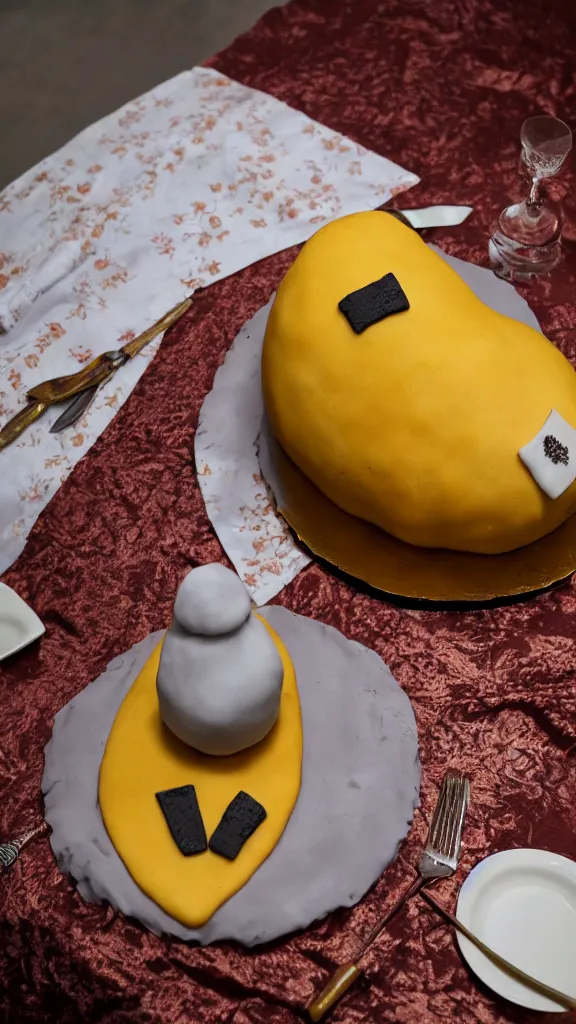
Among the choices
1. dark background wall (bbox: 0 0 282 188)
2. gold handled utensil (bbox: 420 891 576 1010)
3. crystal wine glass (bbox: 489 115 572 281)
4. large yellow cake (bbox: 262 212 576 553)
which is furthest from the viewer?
dark background wall (bbox: 0 0 282 188)

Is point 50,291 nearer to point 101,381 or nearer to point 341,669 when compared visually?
point 101,381

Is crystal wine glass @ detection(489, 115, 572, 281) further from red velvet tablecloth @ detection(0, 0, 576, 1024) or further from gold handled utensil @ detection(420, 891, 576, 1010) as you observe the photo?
gold handled utensil @ detection(420, 891, 576, 1010)

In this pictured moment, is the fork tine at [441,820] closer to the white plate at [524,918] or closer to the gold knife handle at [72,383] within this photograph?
the white plate at [524,918]

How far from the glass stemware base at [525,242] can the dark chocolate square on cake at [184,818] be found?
1.09 meters

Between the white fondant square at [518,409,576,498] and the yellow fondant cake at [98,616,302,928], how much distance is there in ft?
1.40

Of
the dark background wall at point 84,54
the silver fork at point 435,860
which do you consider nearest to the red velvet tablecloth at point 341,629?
the silver fork at point 435,860

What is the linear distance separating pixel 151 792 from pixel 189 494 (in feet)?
1.65

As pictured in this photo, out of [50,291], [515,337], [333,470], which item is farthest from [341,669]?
[50,291]

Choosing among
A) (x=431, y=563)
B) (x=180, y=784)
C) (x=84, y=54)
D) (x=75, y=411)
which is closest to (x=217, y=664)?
(x=180, y=784)

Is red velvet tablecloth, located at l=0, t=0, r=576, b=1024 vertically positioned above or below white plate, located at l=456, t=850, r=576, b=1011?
above

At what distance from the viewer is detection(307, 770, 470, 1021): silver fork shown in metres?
1.04

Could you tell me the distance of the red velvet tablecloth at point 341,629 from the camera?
1.07m

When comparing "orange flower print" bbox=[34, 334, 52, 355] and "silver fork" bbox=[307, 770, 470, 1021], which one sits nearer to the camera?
"silver fork" bbox=[307, 770, 470, 1021]

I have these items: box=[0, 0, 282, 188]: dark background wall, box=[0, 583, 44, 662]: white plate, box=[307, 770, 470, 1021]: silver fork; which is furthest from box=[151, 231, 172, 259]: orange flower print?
box=[307, 770, 470, 1021]: silver fork
